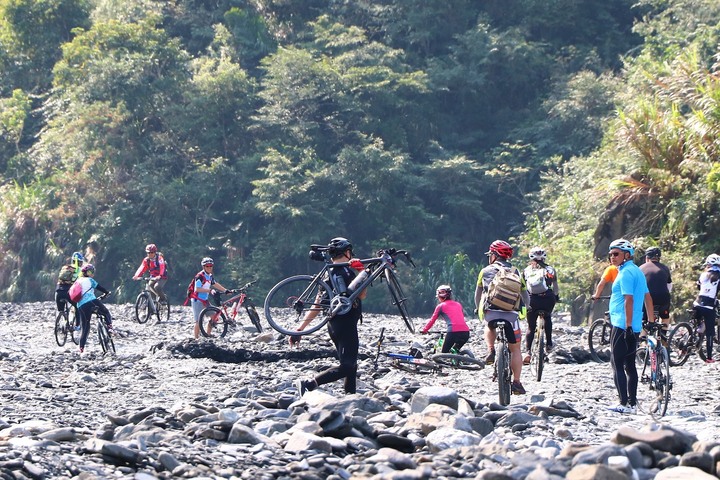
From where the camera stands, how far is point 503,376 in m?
11.5

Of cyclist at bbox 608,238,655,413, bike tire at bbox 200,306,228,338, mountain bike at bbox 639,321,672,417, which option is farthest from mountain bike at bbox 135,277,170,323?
cyclist at bbox 608,238,655,413

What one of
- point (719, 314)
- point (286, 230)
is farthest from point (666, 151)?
point (286, 230)

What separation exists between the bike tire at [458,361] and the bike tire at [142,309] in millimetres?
11549

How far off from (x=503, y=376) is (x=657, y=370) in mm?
1429

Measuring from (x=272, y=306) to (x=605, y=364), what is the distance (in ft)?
14.8

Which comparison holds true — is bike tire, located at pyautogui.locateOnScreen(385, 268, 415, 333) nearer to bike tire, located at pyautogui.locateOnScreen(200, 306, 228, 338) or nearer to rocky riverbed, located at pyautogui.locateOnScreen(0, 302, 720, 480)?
rocky riverbed, located at pyautogui.locateOnScreen(0, 302, 720, 480)

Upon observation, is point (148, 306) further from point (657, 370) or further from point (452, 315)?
point (657, 370)

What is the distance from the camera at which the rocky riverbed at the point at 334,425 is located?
27.0ft

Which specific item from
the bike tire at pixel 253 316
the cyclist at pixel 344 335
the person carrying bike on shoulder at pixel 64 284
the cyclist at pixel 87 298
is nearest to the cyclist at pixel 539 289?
the cyclist at pixel 344 335

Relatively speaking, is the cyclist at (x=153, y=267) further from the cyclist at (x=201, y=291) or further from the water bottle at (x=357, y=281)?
the water bottle at (x=357, y=281)

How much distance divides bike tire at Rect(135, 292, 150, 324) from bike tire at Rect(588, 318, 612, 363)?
11228 mm

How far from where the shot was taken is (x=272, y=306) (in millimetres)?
15492

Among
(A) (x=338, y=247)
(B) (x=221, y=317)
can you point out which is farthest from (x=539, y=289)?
(B) (x=221, y=317)

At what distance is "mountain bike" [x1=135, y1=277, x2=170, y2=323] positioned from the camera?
25.5m
